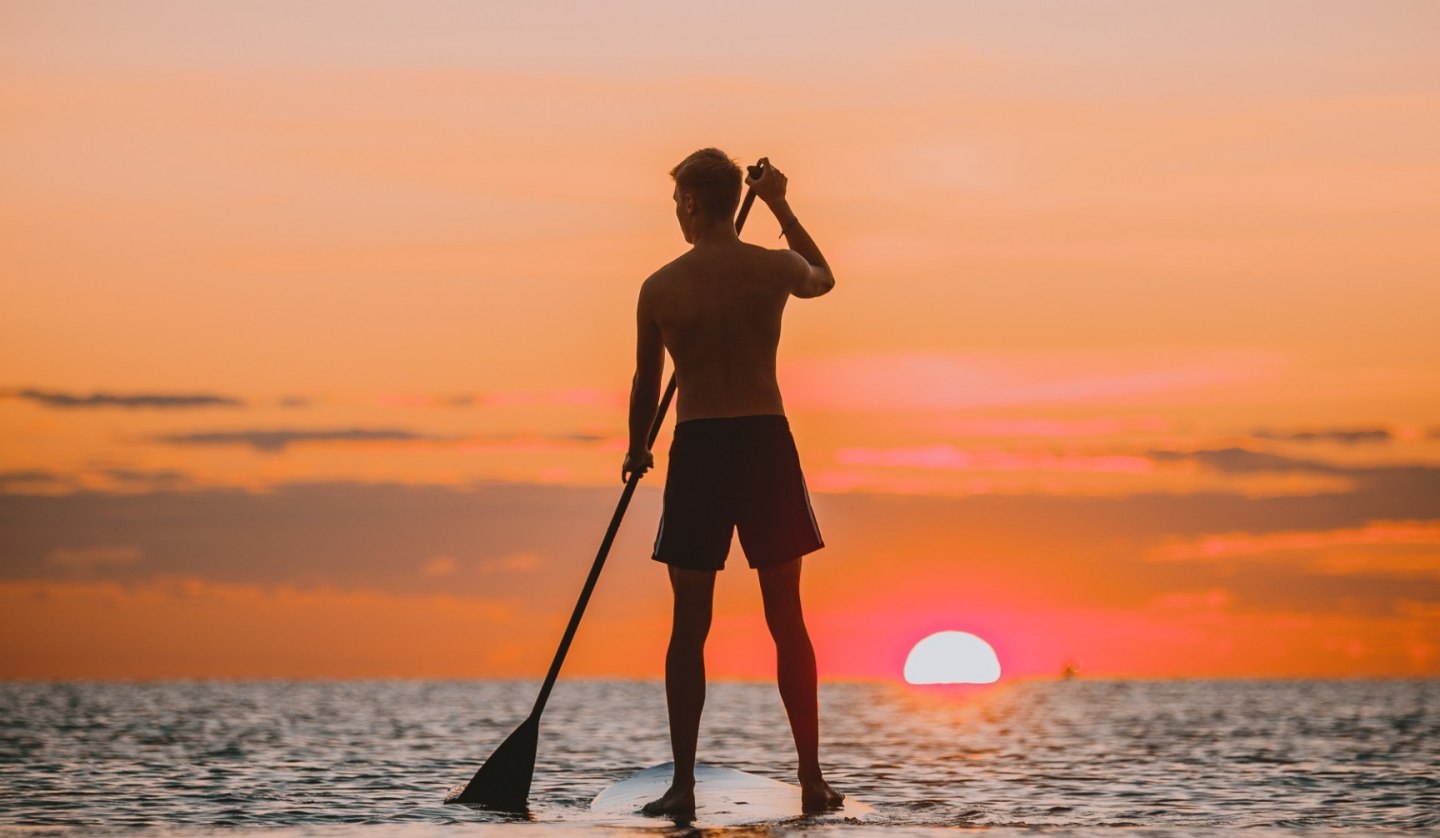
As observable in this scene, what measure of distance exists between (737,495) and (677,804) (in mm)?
1288

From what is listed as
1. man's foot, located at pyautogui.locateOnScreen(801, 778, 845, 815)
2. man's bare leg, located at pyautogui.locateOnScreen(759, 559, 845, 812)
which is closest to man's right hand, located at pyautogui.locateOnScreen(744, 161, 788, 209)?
man's bare leg, located at pyautogui.locateOnScreen(759, 559, 845, 812)

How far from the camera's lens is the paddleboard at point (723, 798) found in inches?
273

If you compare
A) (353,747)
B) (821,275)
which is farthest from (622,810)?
(353,747)

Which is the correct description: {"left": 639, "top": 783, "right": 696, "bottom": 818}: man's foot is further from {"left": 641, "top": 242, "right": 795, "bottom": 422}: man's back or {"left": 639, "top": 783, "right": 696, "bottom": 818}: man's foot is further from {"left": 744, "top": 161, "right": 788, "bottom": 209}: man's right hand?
{"left": 744, "top": 161, "right": 788, "bottom": 209}: man's right hand

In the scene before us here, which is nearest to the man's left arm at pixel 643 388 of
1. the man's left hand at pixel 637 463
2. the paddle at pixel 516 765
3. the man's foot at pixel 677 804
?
the man's left hand at pixel 637 463

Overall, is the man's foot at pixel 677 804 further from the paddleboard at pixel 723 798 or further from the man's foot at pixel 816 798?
the man's foot at pixel 816 798

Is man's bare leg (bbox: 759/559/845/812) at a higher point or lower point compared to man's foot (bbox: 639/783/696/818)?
higher

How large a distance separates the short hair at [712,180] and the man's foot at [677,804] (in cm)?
237

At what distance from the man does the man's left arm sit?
0.04 feet

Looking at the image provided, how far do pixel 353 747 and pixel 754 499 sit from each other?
316 inches

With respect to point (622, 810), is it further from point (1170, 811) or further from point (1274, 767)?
point (1274, 767)

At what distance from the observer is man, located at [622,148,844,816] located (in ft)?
22.9

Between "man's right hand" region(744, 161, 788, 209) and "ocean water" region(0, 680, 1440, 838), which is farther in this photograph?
"man's right hand" region(744, 161, 788, 209)

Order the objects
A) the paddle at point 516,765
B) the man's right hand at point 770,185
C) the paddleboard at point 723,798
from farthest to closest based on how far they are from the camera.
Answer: the paddle at point 516,765
the man's right hand at point 770,185
the paddleboard at point 723,798
